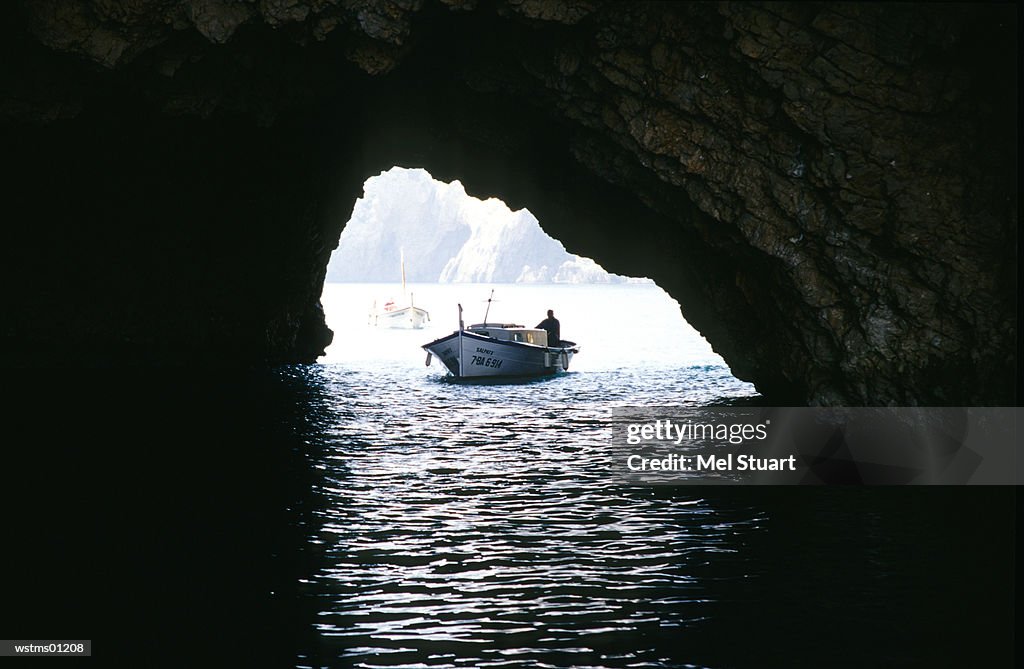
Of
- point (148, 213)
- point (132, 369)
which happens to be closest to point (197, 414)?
point (148, 213)

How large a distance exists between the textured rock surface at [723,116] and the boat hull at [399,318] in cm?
7869

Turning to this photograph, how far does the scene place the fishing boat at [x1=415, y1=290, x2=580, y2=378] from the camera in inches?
1788

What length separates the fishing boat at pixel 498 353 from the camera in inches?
1788

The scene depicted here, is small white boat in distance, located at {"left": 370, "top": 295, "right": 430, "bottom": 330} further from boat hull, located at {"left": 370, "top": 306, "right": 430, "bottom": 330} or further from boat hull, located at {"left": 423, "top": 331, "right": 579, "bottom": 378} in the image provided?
boat hull, located at {"left": 423, "top": 331, "right": 579, "bottom": 378}

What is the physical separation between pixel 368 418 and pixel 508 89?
1176 centimetres

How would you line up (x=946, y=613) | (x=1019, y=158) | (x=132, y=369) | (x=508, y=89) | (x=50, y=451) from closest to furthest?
1. (x=946, y=613)
2. (x=1019, y=158)
3. (x=50, y=451)
4. (x=508, y=89)
5. (x=132, y=369)

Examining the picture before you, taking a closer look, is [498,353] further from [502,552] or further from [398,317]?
[398,317]

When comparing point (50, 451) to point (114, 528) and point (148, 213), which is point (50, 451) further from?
point (148, 213)

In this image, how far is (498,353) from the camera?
46.2m

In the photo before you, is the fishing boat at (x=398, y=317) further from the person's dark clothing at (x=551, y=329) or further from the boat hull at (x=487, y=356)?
the boat hull at (x=487, y=356)

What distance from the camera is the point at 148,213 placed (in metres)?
34.8

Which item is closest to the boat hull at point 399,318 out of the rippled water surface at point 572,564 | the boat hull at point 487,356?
the boat hull at point 487,356

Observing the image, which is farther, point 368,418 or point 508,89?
point 368,418

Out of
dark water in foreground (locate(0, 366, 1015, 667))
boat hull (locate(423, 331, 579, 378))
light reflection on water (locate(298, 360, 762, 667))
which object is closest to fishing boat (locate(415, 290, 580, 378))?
boat hull (locate(423, 331, 579, 378))
